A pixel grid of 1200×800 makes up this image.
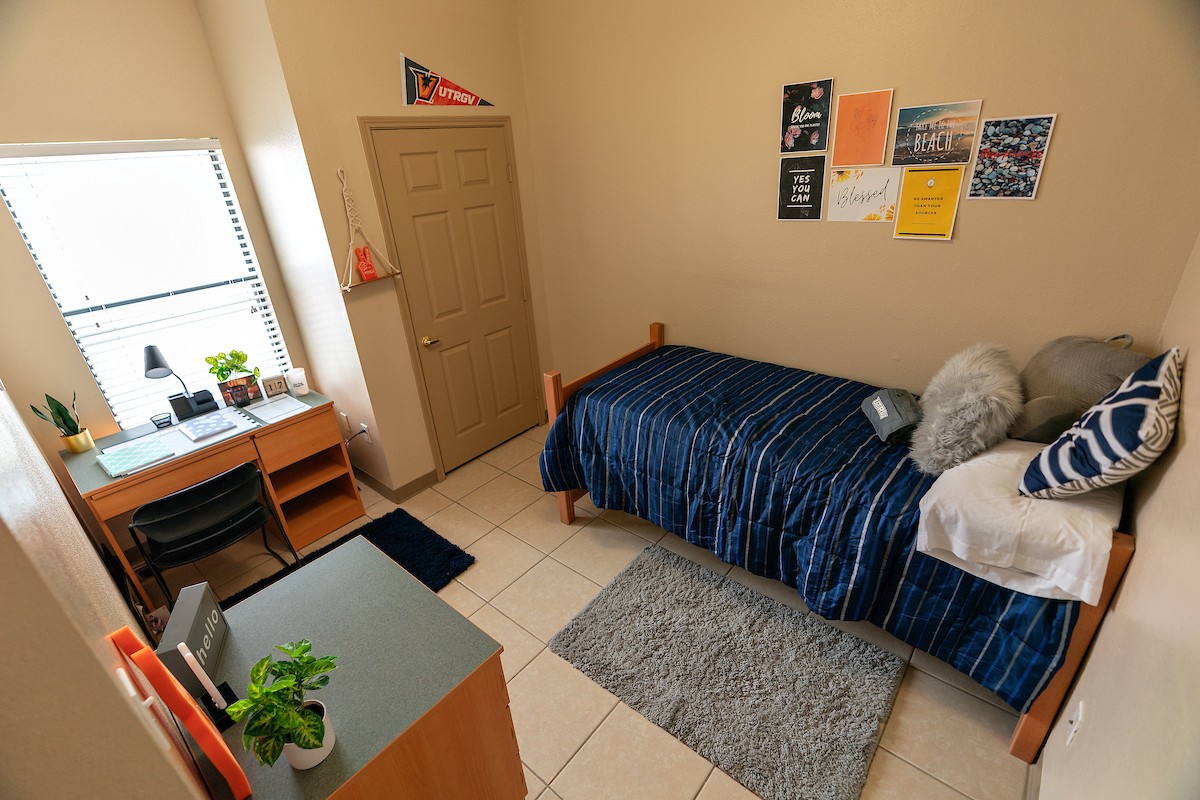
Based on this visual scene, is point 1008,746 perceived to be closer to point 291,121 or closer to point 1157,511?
point 1157,511

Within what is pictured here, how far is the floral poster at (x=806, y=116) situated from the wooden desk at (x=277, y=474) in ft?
8.63

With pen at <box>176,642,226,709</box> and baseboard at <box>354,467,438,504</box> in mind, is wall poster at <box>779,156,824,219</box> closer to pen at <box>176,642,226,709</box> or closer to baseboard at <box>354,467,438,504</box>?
baseboard at <box>354,467,438,504</box>

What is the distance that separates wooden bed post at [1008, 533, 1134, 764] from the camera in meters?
1.36

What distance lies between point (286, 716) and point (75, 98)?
283 centimetres

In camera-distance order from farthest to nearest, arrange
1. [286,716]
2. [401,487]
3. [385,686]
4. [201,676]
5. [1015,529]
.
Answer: [401,487], [1015,529], [385,686], [201,676], [286,716]

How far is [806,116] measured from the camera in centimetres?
236

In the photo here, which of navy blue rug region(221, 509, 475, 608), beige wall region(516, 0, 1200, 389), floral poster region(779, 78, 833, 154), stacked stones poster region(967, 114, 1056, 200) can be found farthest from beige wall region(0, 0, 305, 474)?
stacked stones poster region(967, 114, 1056, 200)

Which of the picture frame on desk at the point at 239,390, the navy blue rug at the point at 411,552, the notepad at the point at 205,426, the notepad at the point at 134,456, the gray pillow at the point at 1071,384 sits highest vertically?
the gray pillow at the point at 1071,384

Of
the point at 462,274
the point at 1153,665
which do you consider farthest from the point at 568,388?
the point at 1153,665

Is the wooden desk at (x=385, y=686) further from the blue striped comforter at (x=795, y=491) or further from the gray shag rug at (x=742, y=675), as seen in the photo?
the blue striped comforter at (x=795, y=491)

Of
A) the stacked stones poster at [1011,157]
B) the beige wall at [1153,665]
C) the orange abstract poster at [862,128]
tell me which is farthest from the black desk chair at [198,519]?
the stacked stones poster at [1011,157]

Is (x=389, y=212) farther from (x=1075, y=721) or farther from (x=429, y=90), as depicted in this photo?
(x=1075, y=721)

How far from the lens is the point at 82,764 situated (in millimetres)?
497

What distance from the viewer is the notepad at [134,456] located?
7.30 ft
